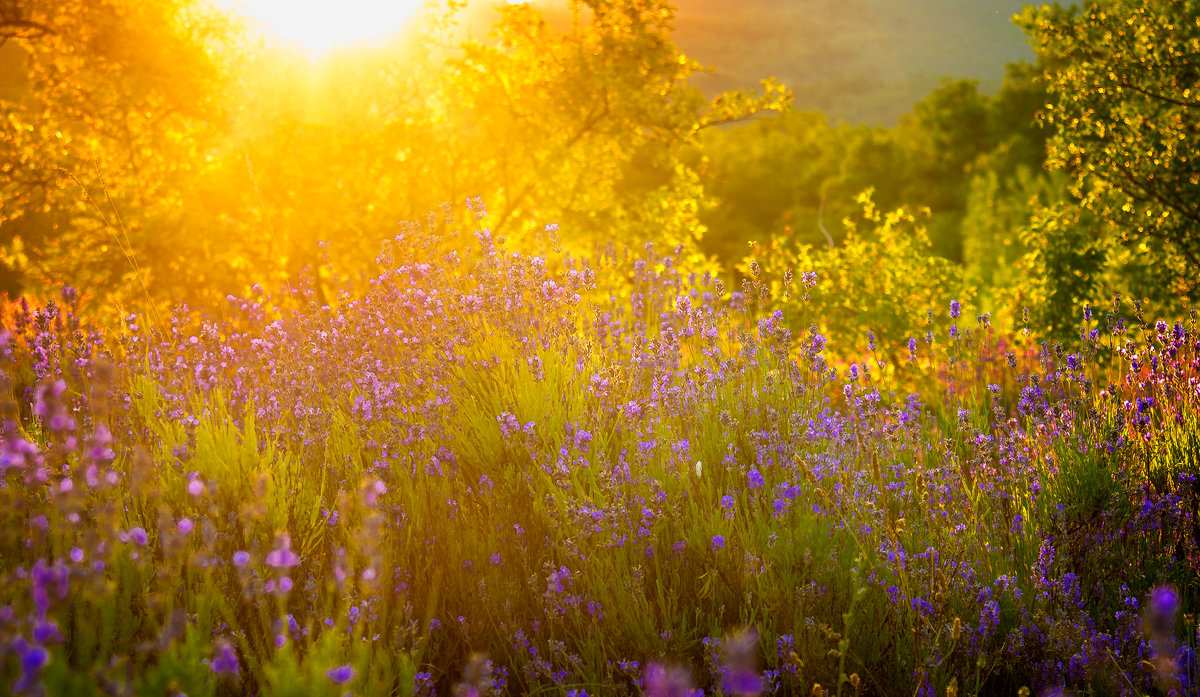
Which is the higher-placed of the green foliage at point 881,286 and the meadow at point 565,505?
the meadow at point 565,505

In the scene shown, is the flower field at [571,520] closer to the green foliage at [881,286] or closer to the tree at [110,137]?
the green foliage at [881,286]

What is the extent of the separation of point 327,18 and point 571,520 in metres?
12.9

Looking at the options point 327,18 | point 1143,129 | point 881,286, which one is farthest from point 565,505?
point 327,18

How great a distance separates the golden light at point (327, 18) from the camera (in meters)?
12.9

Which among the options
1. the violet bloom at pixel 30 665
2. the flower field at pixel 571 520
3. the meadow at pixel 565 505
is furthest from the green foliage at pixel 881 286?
the violet bloom at pixel 30 665

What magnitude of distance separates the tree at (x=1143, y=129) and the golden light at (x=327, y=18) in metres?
10.6

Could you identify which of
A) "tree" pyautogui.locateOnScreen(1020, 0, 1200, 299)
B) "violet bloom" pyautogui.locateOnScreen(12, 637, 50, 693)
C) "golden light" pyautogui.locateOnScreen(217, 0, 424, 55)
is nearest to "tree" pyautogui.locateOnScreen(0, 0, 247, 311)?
"golden light" pyautogui.locateOnScreen(217, 0, 424, 55)

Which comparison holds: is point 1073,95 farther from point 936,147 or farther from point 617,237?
point 936,147

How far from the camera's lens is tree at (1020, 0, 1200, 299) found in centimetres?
930

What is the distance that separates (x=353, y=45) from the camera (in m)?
13.8

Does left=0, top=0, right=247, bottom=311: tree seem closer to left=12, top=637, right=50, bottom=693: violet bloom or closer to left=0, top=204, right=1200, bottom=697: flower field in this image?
left=0, top=204, right=1200, bottom=697: flower field

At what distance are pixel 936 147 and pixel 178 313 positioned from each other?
146 ft

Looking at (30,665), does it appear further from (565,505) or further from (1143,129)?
(1143,129)

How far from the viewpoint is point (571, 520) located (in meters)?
2.86
